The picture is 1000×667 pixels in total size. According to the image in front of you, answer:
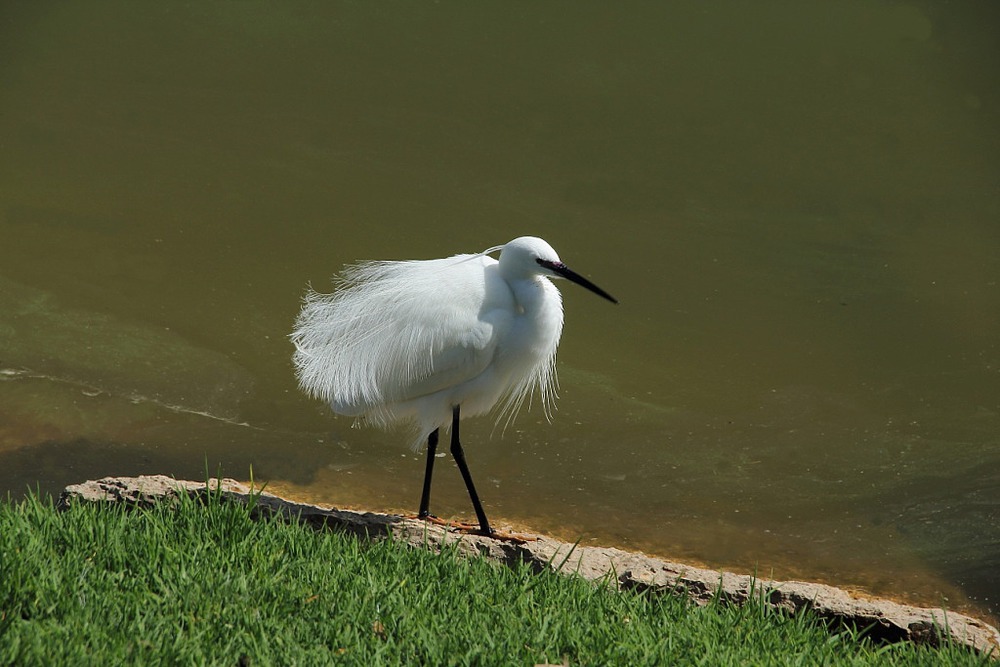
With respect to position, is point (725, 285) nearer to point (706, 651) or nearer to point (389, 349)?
point (389, 349)

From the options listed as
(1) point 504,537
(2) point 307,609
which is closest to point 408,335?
(1) point 504,537

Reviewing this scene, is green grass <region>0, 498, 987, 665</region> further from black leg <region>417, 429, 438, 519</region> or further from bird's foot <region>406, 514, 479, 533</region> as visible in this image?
black leg <region>417, 429, 438, 519</region>

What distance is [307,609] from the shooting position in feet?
9.45

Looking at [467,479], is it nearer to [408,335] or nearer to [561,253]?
[408,335]

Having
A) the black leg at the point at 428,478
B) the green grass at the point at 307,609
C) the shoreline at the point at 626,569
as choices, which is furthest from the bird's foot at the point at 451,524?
the green grass at the point at 307,609

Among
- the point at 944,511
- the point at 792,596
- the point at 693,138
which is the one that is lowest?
the point at 944,511

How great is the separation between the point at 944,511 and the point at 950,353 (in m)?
1.63

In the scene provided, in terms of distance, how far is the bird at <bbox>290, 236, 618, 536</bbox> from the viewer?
4.05 m

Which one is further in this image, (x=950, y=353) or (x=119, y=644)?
(x=950, y=353)

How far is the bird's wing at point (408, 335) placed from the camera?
160 inches

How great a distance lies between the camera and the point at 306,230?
23.9ft

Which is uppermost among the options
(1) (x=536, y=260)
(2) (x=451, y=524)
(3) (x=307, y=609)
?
(1) (x=536, y=260)

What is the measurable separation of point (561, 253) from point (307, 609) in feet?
14.8

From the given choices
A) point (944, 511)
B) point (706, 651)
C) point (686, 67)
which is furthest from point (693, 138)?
point (706, 651)
